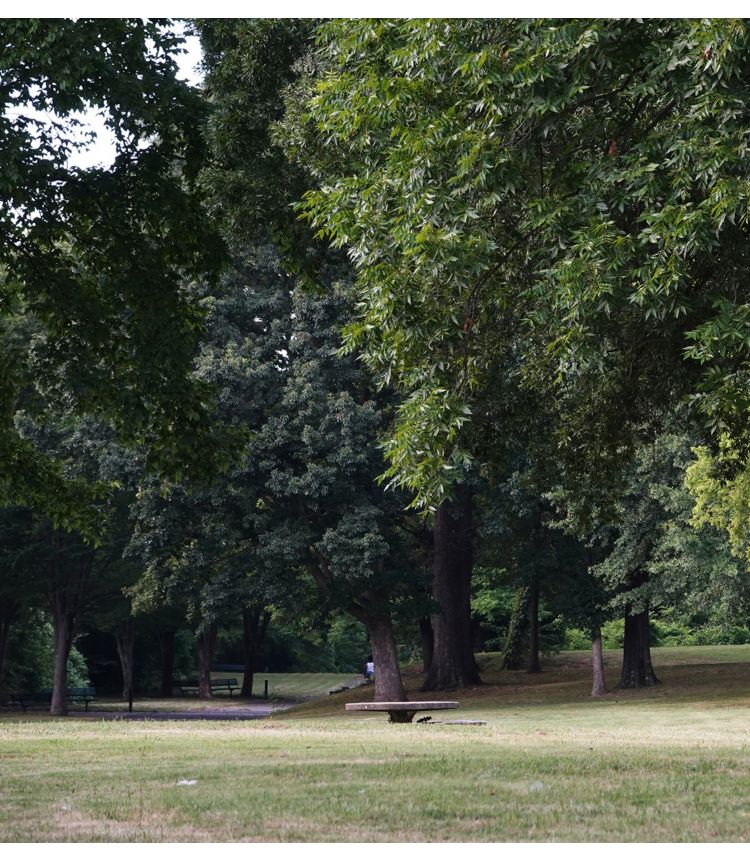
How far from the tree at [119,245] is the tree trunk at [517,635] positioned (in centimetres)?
3006

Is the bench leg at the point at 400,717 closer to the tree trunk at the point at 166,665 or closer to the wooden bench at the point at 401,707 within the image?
the wooden bench at the point at 401,707

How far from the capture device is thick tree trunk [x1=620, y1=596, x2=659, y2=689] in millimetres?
36469

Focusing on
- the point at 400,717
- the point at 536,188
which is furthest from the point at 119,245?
the point at 400,717

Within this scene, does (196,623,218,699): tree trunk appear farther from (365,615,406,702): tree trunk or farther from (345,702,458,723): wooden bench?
(345,702,458,723): wooden bench

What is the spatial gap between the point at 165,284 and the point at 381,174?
5.15 metres

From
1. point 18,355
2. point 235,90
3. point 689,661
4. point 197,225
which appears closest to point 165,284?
point 197,225

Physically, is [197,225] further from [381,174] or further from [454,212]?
[454,212]

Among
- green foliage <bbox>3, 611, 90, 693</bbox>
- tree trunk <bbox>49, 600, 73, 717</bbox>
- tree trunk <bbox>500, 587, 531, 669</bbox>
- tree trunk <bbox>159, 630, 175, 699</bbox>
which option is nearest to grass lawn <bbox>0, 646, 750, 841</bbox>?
tree trunk <bbox>49, 600, 73, 717</bbox>

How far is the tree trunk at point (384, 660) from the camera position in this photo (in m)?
32.6

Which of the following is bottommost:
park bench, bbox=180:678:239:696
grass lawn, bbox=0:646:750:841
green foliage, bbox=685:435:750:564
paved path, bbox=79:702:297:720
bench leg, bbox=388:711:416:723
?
paved path, bbox=79:702:297:720

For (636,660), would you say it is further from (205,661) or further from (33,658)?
(33,658)

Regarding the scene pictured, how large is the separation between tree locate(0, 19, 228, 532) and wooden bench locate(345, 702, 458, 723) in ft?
24.7

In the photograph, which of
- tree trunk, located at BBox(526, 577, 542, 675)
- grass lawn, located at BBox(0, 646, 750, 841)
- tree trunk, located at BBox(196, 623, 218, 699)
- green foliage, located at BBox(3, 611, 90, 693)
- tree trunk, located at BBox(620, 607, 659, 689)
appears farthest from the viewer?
tree trunk, located at BBox(196, 623, 218, 699)

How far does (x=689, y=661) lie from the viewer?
47375 millimetres
